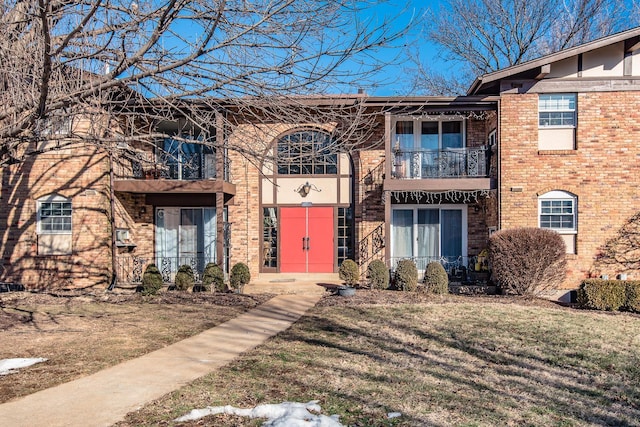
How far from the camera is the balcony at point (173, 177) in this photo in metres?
14.7

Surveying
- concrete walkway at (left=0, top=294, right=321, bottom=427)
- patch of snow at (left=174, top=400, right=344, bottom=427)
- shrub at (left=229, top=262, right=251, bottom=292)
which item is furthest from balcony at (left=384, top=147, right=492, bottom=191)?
patch of snow at (left=174, top=400, right=344, bottom=427)

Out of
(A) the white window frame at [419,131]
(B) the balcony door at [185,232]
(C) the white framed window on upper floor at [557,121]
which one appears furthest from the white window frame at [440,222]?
(B) the balcony door at [185,232]

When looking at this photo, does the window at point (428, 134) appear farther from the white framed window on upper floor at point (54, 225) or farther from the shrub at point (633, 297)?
the white framed window on upper floor at point (54, 225)

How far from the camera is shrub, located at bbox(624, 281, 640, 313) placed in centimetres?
1157

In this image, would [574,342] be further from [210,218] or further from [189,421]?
[210,218]

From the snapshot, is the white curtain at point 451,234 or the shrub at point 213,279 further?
the white curtain at point 451,234

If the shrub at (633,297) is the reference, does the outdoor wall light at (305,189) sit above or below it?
above

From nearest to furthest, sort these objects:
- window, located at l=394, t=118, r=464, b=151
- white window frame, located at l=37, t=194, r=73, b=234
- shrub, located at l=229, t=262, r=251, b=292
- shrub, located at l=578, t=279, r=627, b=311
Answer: shrub, located at l=578, t=279, r=627, b=311
shrub, located at l=229, t=262, r=251, b=292
white window frame, located at l=37, t=194, r=73, b=234
window, located at l=394, t=118, r=464, b=151

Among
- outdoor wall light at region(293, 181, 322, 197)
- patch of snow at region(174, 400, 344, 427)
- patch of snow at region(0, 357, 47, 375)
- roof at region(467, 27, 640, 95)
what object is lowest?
patch of snow at region(0, 357, 47, 375)

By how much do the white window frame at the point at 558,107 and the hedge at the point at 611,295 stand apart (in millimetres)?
4905

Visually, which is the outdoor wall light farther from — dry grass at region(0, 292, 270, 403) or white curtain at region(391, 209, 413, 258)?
dry grass at region(0, 292, 270, 403)

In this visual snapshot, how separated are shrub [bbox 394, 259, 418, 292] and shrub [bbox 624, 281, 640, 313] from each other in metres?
4.85

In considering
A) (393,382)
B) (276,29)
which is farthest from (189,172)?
(393,382)

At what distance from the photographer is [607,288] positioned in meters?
11.8
